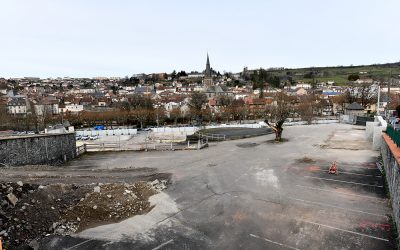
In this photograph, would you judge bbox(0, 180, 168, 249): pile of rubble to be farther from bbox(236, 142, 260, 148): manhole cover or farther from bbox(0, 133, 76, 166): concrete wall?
bbox(236, 142, 260, 148): manhole cover

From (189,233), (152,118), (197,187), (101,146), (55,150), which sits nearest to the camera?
(189,233)

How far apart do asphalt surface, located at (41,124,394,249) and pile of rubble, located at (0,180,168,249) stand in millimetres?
673

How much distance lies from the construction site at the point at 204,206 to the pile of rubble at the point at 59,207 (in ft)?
0.12

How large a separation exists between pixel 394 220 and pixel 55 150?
2367cm

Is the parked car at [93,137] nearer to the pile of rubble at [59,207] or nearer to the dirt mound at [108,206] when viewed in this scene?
the pile of rubble at [59,207]

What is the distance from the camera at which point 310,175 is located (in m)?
18.4

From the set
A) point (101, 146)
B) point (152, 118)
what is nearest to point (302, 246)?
point (101, 146)

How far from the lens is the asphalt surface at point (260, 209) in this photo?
11188 millimetres

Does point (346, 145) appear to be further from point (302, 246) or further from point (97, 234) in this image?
point (97, 234)

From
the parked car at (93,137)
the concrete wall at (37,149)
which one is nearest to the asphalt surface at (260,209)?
the concrete wall at (37,149)

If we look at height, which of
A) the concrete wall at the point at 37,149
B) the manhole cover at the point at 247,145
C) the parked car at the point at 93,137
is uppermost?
the concrete wall at the point at 37,149

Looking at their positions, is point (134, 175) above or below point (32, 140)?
below

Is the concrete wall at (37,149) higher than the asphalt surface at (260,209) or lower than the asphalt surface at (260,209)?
higher

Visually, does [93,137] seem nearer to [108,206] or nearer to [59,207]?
[59,207]
